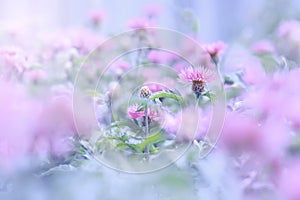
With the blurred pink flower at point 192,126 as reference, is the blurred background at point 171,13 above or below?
above

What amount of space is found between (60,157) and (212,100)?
21 centimetres

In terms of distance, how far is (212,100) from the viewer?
0.68m

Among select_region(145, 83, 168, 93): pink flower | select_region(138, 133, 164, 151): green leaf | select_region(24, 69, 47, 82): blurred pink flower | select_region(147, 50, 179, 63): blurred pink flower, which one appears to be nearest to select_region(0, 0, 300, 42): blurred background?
select_region(147, 50, 179, 63): blurred pink flower

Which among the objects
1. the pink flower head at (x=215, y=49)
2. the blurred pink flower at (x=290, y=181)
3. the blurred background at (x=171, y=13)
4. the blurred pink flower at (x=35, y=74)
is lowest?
the blurred pink flower at (x=290, y=181)

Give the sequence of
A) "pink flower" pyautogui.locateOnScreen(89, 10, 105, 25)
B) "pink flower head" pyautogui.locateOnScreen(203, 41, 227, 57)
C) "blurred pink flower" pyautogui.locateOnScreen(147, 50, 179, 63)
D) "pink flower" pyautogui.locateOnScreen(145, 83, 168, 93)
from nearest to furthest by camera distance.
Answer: "pink flower" pyautogui.locateOnScreen(145, 83, 168, 93)
"pink flower head" pyautogui.locateOnScreen(203, 41, 227, 57)
"blurred pink flower" pyautogui.locateOnScreen(147, 50, 179, 63)
"pink flower" pyautogui.locateOnScreen(89, 10, 105, 25)

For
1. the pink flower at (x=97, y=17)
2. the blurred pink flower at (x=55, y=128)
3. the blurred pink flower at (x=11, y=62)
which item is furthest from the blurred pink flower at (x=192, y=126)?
the pink flower at (x=97, y=17)

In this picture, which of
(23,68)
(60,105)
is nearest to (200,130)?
(60,105)

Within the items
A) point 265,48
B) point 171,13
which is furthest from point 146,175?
point 171,13

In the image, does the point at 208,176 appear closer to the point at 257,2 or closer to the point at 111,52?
the point at 111,52

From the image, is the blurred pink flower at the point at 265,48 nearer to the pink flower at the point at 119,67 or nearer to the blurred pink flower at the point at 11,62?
the pink flower at the point at 119,67

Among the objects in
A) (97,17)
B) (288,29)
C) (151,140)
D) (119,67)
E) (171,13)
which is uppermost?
(171,13)

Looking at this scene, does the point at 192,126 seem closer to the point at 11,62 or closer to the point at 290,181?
the point at 290,181

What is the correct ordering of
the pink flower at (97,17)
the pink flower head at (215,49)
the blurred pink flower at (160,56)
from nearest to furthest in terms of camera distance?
the pink flower head at (215,49) < the blurred pink flower at (160,56) < the pink flower at (97,17)

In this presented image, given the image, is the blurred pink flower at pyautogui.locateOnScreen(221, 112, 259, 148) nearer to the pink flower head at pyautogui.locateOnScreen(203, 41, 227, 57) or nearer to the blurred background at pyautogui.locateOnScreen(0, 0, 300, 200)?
the blurred background at pyautogui.locateOnScreen(0, 0, 300, 200)
